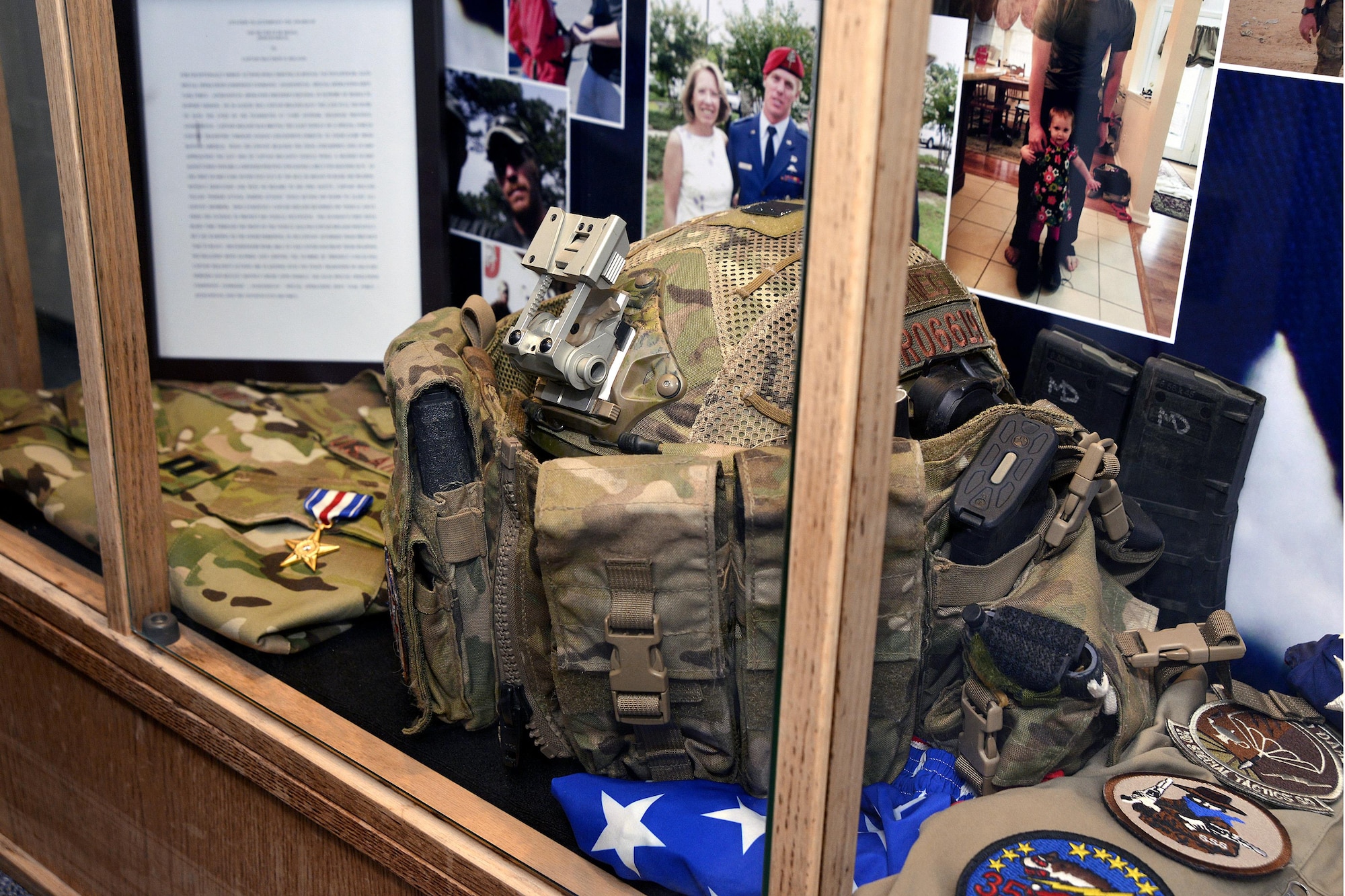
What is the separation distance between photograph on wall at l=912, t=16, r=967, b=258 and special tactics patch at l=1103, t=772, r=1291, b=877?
24.9 inches

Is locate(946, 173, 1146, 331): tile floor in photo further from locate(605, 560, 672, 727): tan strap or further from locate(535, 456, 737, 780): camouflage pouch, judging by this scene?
locate(605, 560, 672, 727): tan strap

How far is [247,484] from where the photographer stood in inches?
83.7

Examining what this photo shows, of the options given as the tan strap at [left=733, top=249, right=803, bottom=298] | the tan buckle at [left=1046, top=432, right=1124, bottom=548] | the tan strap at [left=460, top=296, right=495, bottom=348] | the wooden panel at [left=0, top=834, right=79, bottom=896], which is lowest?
the wooden panel at [left=0, top=834, right=79, bottom=896]

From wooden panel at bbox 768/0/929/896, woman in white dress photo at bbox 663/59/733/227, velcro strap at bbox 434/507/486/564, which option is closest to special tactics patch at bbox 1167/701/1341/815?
wooden panel at bbox 768/0/929/896

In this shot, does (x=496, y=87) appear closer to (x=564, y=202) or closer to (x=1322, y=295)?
(x=564, y=202)

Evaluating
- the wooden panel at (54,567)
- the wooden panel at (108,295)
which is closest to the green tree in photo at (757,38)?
the wooden panel at (108,295)

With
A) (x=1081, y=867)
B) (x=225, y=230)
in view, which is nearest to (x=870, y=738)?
(x=1081, y=867)

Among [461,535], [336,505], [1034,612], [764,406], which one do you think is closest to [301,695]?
[461,535]

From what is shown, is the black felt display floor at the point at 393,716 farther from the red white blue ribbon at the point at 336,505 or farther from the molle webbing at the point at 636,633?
the red white blue ribbon at the point at 336,505

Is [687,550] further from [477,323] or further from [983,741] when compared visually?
[477,323]

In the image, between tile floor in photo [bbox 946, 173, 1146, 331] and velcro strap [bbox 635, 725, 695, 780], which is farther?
velcro strap [bbox 635, 725, 695, 780]

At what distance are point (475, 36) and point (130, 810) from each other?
1.48 metres

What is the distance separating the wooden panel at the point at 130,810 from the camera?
5.04 feet

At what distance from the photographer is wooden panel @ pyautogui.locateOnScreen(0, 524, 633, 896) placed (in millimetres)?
1299
